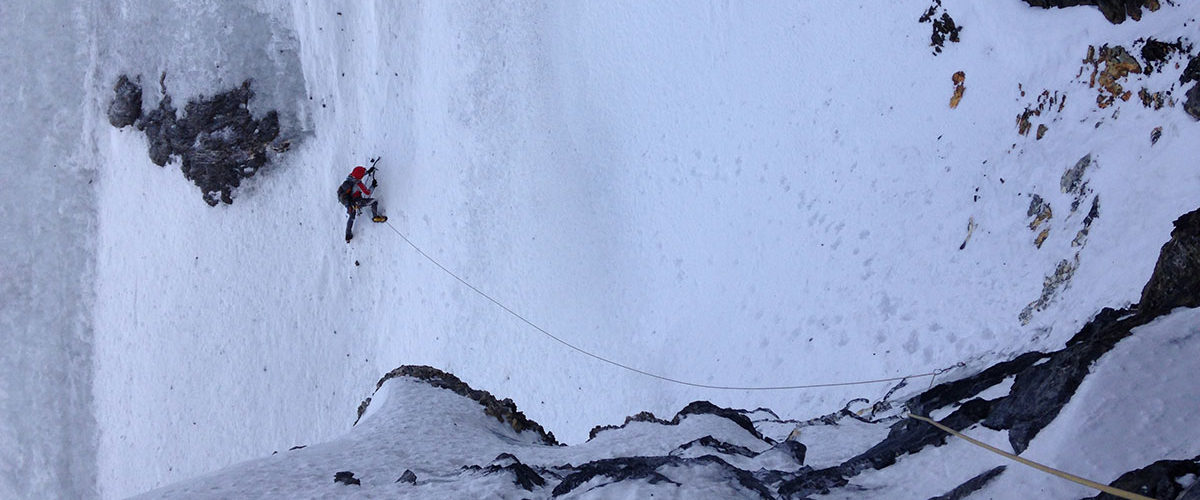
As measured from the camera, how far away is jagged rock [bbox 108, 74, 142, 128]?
15.2 metres

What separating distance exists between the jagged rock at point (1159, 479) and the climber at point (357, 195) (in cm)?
1178

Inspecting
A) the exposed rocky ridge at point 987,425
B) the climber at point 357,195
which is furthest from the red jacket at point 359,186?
the exposed rocky ridge at point 987,425

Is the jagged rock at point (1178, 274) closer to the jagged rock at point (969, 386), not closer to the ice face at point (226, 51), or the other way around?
the jagged rock at point (969, 386)

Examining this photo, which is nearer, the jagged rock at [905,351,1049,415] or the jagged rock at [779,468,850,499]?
the jagged rock at [779,468,850,499]

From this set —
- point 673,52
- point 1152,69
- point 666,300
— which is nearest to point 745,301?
point 666,300

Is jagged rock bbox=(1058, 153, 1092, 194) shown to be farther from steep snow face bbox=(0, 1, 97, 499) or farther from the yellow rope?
steep snow face bbox=(0, 1, 97, 499)

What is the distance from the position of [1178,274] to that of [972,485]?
1.84 metres

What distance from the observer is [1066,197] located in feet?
25.2

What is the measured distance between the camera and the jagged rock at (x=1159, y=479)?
3758 millimetres

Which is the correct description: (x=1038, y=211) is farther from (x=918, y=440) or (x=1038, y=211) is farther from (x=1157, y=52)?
(x=918, y=440)

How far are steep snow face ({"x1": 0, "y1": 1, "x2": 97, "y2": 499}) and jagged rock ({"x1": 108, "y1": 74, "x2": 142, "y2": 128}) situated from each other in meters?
0.69

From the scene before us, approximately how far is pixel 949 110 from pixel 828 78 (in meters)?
1.86

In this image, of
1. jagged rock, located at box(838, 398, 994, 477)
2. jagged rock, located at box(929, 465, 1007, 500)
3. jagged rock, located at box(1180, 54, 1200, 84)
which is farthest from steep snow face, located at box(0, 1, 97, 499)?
jagged rock, located at box(1180, 54, 1200, 84)

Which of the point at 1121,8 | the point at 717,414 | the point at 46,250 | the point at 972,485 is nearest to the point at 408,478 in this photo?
the point at 717,414
